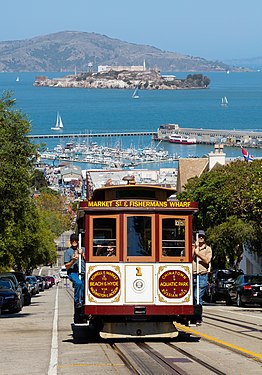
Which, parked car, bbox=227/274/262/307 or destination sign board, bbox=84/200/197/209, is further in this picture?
parked car, bbox=227/274/262/307

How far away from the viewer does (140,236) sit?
56.0ft

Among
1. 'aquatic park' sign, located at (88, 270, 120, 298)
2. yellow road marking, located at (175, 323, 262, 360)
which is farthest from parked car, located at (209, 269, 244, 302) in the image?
'aquatic park' sign, located at (88, 270, 120, 298)

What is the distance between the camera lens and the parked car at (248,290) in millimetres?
33781

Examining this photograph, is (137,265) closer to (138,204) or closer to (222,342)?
(138,204)

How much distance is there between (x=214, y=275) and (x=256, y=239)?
444 cm

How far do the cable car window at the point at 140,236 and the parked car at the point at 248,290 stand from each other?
17.2 metres

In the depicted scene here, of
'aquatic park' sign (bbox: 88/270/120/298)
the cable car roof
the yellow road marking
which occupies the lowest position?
the yellow road marking

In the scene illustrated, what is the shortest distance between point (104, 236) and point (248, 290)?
17.7 meters

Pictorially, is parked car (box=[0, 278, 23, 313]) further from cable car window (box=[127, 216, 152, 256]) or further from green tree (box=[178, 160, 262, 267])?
green tree (box=[178, 160, 262, 267])

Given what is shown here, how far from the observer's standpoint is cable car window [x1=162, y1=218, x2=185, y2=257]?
17.1 metres

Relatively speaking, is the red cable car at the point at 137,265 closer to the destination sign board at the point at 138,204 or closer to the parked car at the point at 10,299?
the destination sign board at the point at 138,204

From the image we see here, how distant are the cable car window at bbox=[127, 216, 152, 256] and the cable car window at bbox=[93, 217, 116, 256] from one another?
272 mm

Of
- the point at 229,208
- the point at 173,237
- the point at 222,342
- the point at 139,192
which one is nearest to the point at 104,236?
the point at 139,192

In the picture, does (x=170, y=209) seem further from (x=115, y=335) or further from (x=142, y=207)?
(x=115, y=335)
